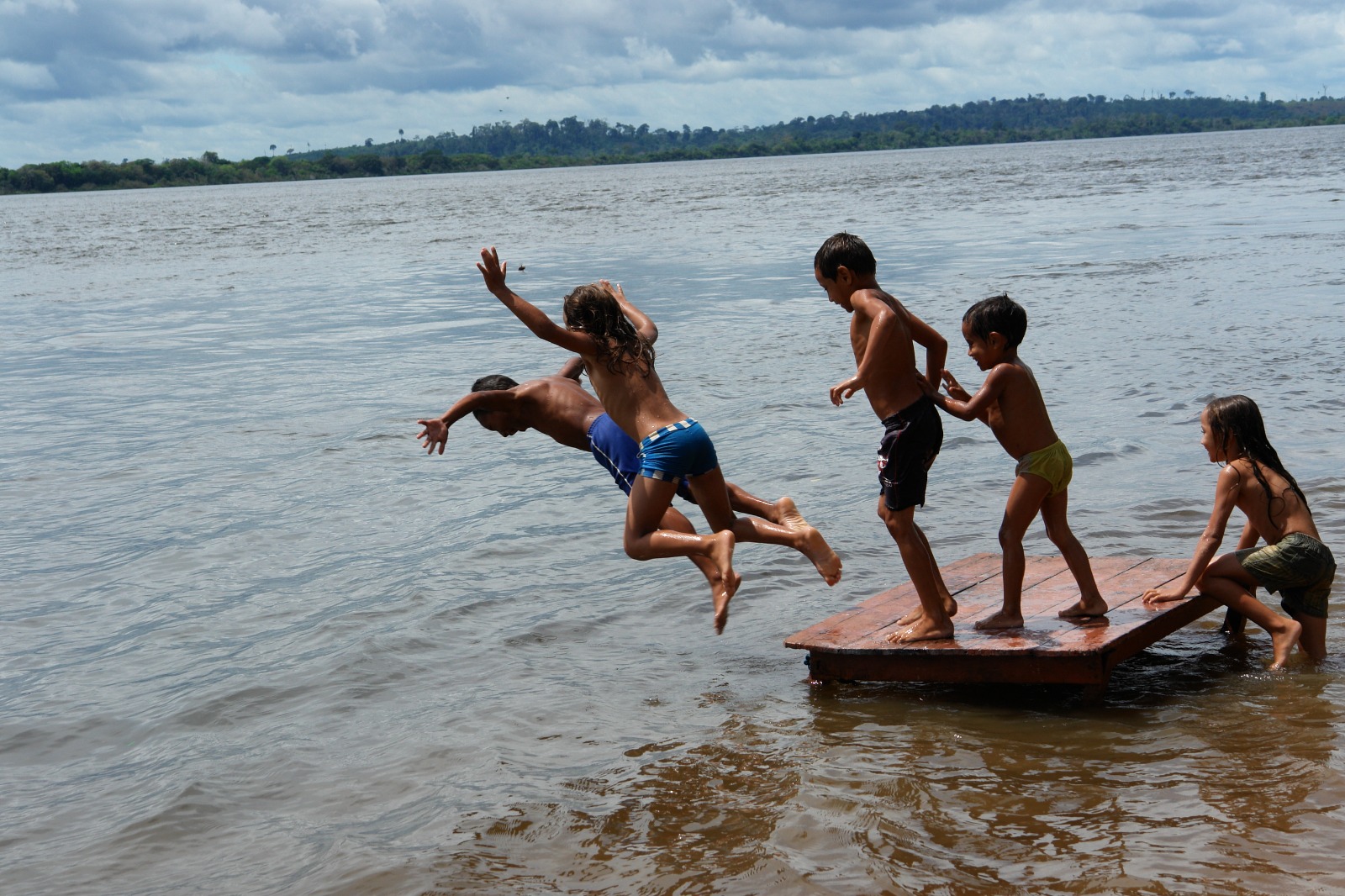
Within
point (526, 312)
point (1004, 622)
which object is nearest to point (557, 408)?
point (526, 312)

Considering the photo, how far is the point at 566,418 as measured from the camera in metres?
7.07

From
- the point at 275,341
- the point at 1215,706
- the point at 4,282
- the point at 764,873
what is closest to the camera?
the point at 764,873

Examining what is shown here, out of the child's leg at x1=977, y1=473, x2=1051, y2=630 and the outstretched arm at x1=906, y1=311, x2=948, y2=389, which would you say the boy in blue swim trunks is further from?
the child's leg at x1=977, y1=473, x2=1051, y2=630

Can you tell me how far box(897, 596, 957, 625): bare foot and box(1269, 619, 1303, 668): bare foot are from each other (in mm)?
1578

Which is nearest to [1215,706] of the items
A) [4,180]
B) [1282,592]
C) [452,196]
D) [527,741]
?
[1282,592]

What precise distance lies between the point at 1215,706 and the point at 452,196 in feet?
261

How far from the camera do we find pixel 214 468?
12.8m

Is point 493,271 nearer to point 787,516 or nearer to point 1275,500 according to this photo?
point 787,516

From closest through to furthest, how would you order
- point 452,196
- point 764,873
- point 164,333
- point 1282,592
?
point 764,873
point 1282,592
point 164,333
point 452,196

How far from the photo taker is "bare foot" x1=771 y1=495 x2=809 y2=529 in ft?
20.0

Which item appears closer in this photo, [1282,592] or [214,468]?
[1282,592]

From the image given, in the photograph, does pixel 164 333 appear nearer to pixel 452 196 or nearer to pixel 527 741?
pixel 527 741

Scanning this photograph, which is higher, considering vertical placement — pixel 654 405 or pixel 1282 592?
pixel 654 405

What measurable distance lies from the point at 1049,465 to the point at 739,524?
1.53m
